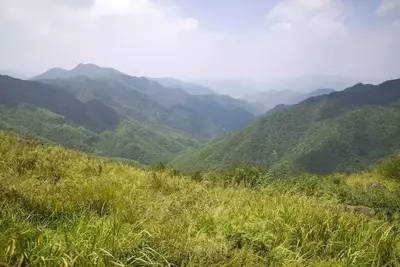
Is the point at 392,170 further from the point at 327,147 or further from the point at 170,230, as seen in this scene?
the point at 327,147

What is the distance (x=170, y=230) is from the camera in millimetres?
3957

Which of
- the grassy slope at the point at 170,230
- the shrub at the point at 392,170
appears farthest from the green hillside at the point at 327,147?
the grassy slope at the point at 170,230

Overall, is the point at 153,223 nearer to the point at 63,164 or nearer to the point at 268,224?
the point at 268,224

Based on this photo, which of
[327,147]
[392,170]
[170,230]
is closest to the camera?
[170,230]

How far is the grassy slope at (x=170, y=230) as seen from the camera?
128 inches

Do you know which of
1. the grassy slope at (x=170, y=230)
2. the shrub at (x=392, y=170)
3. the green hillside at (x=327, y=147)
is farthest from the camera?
the green hillside at (x=327, y=147)

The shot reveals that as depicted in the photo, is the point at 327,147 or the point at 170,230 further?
the point at 327,147

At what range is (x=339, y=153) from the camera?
15038 cm

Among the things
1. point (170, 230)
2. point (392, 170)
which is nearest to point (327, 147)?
point (392, 170)

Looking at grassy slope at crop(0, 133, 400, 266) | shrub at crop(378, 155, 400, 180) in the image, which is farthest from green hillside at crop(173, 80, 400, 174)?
grassy slope at crop(0, 133, 400, 266)

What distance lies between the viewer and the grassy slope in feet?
10.7

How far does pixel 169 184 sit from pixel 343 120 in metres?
187

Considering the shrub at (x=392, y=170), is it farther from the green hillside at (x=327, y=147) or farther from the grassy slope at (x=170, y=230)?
the green hillside at (x=327, y=147)

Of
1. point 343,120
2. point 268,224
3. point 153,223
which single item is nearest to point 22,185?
point 153,223
